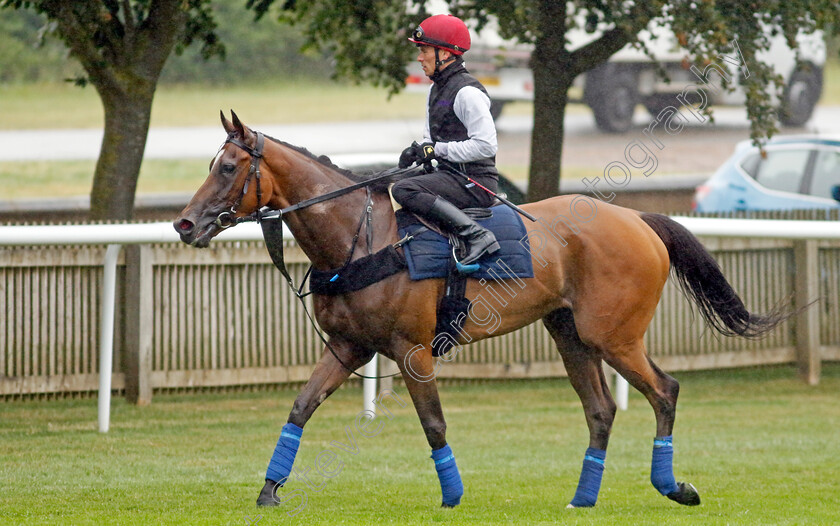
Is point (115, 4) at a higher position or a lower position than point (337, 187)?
higher

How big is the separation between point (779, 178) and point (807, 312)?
355 centimetres

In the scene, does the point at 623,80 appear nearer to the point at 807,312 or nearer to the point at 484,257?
the point at 807,312

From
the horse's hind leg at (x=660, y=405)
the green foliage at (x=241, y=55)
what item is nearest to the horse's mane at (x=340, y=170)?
the horse's hind leg at (x=660, y=405)

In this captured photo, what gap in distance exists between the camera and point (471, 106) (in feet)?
19.8

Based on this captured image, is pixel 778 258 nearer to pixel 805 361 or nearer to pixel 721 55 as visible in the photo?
pixel 805 361

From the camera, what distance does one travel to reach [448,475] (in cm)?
603

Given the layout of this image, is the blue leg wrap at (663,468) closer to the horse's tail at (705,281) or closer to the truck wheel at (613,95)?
the horse's tail at (705,281)

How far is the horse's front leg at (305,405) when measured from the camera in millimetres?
5965

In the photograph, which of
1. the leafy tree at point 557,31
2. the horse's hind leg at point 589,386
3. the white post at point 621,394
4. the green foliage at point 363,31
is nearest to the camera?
the horse's hind leg at point 589,386

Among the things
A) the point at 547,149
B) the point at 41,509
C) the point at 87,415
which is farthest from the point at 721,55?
the point at 41,509

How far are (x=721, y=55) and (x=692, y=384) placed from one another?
11.0 ft

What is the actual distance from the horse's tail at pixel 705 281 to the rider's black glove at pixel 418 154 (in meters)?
1.61

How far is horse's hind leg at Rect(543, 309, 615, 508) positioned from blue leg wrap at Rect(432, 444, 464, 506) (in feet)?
2.51

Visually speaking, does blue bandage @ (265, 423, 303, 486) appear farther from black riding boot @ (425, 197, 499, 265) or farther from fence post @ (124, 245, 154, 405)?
fence post @ (124, 245, 154, 405)
